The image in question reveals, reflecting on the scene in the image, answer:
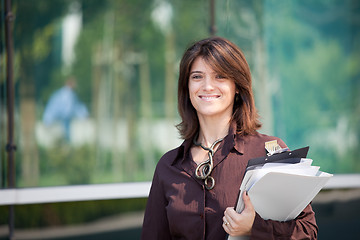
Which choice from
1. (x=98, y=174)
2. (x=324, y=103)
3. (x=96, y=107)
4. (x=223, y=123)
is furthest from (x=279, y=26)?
(x=223, y=123)

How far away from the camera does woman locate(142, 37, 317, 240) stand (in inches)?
80.1

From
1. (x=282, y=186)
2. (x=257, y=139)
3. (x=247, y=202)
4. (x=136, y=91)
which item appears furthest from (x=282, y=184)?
(x=136, y=91)

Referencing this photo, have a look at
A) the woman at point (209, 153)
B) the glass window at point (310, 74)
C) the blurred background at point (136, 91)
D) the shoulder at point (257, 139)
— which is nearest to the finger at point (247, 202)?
the woman at point (209, 153)

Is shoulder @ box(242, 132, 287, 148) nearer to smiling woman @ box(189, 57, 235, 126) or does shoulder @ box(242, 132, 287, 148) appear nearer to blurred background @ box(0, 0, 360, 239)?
smiling woman @ box(189, 57, 235, 126)

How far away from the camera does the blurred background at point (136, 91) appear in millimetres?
5332

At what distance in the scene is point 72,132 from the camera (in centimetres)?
566

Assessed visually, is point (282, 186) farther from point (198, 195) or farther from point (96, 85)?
point (96, 85)

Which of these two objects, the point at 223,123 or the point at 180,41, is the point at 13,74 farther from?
the point at 223,123

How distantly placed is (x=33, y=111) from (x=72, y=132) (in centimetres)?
47

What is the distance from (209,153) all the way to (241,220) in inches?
16.2

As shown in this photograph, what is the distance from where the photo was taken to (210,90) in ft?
6.98

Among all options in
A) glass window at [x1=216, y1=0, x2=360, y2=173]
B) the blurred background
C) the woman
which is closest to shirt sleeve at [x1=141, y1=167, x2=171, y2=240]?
the woman

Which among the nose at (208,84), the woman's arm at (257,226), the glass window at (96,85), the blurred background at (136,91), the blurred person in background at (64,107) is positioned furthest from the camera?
the blurred person in background at (64,107)

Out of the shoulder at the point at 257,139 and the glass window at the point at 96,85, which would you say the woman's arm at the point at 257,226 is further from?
the glass window at the point at 96,85
